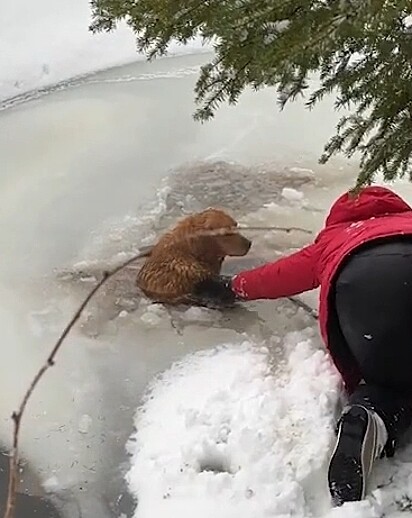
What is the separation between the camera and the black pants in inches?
100

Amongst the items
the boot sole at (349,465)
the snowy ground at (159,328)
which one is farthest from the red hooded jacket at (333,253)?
the boot sole at (349,465)

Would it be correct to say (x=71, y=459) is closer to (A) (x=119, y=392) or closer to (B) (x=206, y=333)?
(A) (x=119, y=392)

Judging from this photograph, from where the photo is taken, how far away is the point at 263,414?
9.23 feet

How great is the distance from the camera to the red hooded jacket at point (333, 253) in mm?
2736

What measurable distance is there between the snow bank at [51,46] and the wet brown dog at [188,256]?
250 cm

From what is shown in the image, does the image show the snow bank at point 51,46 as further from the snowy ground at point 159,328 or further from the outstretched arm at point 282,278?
the outstretched arm at point 282,278

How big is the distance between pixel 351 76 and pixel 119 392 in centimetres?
135

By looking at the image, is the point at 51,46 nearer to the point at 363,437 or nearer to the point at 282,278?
the point at 282,278

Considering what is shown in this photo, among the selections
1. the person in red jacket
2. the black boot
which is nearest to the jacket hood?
the person in red jacket

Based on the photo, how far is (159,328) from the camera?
11.1ft

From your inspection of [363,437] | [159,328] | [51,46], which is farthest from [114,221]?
[51,46]

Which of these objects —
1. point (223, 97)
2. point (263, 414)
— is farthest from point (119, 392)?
point (223, 97)

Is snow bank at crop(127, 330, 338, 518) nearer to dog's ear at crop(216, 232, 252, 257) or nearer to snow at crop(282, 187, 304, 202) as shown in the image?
dog's ear at crop(216, 232, 252, 257)

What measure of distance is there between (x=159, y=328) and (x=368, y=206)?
0.93 meters
